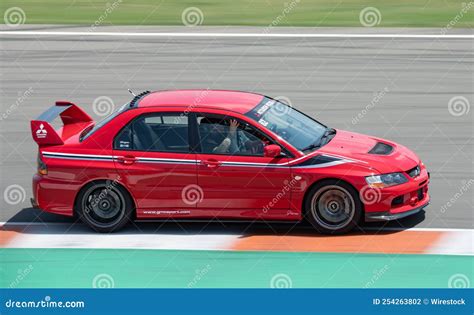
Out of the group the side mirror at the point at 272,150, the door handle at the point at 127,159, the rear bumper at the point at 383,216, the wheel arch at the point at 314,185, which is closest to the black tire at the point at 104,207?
the door handle at the point at 127,159

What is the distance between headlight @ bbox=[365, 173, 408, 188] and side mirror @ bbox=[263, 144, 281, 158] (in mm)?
1023

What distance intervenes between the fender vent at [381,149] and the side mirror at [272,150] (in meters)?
1.22

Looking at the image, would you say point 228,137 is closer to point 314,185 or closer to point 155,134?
point 155,134

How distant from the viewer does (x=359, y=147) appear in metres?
11.5

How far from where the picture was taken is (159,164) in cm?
1105

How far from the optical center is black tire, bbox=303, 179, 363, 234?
35.5ft

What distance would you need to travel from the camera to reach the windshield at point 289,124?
440 inches

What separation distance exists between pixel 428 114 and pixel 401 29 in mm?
6353

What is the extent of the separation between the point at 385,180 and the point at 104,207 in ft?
10.5

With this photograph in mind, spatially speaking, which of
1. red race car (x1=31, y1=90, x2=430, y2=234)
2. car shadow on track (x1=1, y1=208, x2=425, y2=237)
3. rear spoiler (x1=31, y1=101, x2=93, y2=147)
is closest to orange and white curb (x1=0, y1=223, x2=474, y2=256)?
car shadow on track (x1=1, y1=208, x2=425, y2=237)

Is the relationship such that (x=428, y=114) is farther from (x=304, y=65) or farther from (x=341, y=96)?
(x=304, y=65)

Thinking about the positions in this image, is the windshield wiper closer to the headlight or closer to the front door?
the front door

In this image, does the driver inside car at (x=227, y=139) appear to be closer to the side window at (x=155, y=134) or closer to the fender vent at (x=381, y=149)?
the side window at (x=155, y=134)

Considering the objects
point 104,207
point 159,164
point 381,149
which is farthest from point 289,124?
point 104,207
